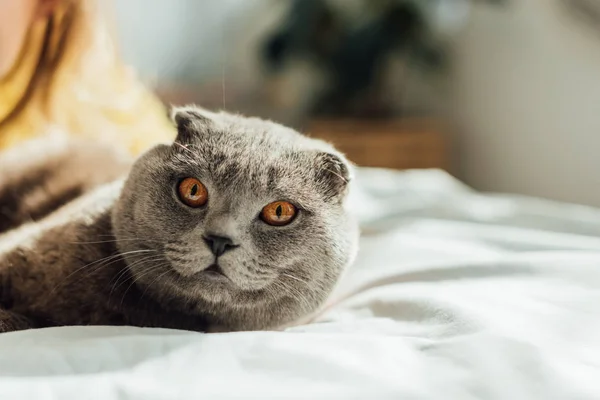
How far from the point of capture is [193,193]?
32.9 inches

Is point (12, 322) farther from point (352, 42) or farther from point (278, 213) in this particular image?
point (352, 42)

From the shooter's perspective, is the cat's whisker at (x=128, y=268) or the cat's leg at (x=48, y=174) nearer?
the cat's whisker at (x=128, y=268)

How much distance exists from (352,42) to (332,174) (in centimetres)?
243

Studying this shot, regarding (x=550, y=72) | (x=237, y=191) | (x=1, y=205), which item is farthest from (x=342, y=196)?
(x=550, y=72)

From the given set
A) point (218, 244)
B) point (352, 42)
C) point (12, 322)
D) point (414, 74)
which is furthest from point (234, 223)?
point (414, 74)

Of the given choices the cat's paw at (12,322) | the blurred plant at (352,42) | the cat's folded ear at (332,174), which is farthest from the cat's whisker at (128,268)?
the blurred plant at (352,42)

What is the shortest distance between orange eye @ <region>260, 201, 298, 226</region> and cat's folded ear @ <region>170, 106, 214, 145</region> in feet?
0.50

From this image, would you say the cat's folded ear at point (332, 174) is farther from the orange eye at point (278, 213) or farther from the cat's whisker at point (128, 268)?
the cat's whisker at point (128, 268)

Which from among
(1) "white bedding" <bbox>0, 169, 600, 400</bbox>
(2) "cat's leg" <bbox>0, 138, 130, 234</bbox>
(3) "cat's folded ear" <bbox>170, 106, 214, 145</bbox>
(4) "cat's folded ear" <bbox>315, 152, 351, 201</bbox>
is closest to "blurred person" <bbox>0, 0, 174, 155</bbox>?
(2) "cat's leg" <bbox>0, 138, 130, 234</bbox>

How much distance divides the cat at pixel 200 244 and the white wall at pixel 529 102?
2169 millimetres

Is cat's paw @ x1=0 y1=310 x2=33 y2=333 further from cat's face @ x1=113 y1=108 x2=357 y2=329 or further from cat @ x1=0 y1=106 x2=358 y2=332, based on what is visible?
cat's face @ x1=113 y1=108 x2=357 y2=329

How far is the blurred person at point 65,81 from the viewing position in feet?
4.02

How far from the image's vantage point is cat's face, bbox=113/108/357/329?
0.80m

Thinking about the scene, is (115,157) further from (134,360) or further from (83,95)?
(134,360)
